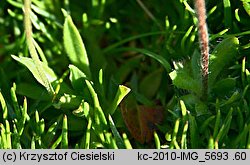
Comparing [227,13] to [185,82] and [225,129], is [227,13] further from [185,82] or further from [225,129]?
[225,129]

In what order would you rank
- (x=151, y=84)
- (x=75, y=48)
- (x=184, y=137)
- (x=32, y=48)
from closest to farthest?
(x=184, y=137) → (x=32, y=48) → (x=75, y=48) → (x=151, y=84)

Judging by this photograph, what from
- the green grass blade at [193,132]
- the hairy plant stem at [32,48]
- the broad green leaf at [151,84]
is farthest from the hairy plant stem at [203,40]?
the hairy plant stem at [32,48]

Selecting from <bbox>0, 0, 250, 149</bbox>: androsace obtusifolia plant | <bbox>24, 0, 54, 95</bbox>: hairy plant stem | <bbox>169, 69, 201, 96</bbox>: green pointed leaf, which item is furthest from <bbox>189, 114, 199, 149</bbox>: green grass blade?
<bbox>24, 0, 54, 95</bbox>: hairy plant stem

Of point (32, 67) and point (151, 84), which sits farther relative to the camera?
point (151, 84)

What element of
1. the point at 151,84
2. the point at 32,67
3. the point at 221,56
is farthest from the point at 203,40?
the point at 32,67

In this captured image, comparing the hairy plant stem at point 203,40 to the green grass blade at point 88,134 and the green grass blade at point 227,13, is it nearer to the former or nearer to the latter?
the green grass blade at point 227,13

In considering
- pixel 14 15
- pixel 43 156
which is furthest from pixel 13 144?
pixel 14 15
